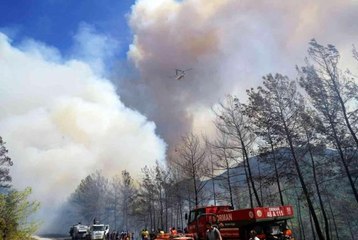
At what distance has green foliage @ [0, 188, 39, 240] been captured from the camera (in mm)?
18414

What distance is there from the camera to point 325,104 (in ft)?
66.3

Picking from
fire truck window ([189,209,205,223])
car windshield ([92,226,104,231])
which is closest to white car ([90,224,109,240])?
car windshield ([92,226,104,231])

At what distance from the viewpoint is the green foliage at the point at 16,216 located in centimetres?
1841

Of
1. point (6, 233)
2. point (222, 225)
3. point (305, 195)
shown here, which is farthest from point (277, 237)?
point (6, 233)

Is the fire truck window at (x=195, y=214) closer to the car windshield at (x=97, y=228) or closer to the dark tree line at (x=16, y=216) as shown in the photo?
the dark tree line at (x=16, y=216)

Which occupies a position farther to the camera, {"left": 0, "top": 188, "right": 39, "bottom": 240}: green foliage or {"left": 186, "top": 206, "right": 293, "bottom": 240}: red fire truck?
{"left": 0, "top": 188, "right": 39, "bottom": 240}: green foliage

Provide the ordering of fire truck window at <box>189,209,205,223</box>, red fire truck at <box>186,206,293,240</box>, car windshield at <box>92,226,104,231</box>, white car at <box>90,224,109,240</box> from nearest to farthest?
1. red fire truck at <box>186,206,293,240</box>
2. fire truck window at <box>189,209,205,223</box>
3. white car at <box>90,224,109,240</box>
4. car windshield at <box>92,226,104,231</box>

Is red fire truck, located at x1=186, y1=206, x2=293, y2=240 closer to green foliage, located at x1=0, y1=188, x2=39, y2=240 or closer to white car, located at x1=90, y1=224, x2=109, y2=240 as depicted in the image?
green foliage, located at x1=0, y1=188, x2=39, y2=240

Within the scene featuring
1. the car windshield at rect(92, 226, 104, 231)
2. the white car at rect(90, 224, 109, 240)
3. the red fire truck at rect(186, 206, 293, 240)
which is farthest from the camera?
the car windshield at rect(92, 226, 104, 231)

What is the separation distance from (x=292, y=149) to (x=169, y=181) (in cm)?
2468

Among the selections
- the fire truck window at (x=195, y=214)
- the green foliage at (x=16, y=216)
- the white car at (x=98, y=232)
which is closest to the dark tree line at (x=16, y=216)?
the green foliage at (x=16, y=216)

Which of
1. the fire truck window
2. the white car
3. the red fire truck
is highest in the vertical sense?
the white car

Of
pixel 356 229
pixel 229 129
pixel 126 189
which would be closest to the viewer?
pixel 229 129

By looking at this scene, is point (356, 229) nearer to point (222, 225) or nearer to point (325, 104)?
point (325, 104)
